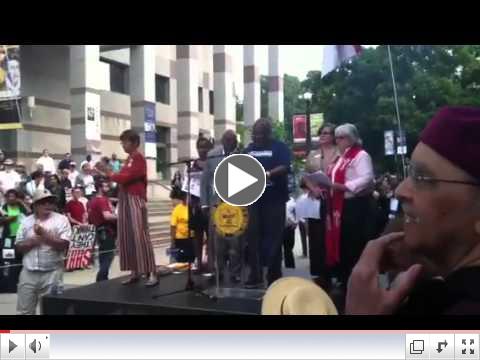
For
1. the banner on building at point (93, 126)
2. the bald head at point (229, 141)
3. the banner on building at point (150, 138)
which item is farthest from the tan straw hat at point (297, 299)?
the banner on building at point (93, 126)

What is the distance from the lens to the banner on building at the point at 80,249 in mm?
3268

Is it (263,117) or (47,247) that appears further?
(47,247)

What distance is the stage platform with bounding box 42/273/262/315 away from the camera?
2.24 m

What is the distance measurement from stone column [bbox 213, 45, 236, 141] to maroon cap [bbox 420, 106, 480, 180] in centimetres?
125

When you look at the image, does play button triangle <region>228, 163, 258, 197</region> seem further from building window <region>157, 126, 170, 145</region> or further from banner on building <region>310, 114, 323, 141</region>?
building window <region>157, 126, 170, 145</region>

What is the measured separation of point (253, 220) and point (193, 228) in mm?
624

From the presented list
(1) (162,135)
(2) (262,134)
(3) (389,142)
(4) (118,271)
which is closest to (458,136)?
(3) (389,142)

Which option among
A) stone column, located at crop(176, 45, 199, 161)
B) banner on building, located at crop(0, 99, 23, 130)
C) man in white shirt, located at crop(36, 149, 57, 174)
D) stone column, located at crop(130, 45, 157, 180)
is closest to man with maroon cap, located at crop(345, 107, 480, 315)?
stone column, located at crop(176, 45, 199, 161)

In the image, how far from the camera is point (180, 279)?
10.0 feet

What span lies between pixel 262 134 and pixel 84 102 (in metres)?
3.29

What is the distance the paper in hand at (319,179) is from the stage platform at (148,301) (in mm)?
716

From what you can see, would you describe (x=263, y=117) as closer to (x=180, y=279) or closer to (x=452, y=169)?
(x=180, y=279)

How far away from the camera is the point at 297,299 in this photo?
881mm
